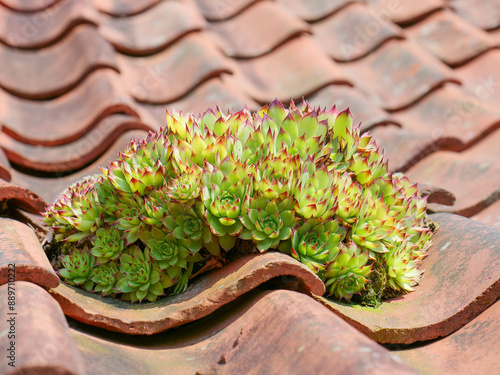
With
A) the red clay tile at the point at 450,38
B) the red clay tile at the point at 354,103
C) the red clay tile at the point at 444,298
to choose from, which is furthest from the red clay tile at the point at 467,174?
the red clay tile at the point at 450,38

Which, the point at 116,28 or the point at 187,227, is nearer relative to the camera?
the point at 187,227

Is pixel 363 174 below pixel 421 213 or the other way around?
the other way around

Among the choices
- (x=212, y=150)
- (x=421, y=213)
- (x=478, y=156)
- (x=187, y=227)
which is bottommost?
(x=478, y=156)

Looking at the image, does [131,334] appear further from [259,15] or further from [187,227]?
[259,15]

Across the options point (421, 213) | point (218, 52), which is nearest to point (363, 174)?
point (421, 213)

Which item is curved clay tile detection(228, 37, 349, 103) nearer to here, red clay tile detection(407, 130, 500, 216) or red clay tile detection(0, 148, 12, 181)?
red clay tile detection(407, 130, 500, 216)

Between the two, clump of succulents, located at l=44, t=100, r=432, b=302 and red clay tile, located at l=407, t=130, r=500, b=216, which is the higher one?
clump of succulents, located at l=44, t=100, r=432, b=302

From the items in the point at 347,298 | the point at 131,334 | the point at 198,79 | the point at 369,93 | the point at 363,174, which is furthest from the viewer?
the point at 369,93

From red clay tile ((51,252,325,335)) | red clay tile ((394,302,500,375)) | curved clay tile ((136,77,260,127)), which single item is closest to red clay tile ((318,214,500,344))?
red clay tile ((394,302,500,375))
